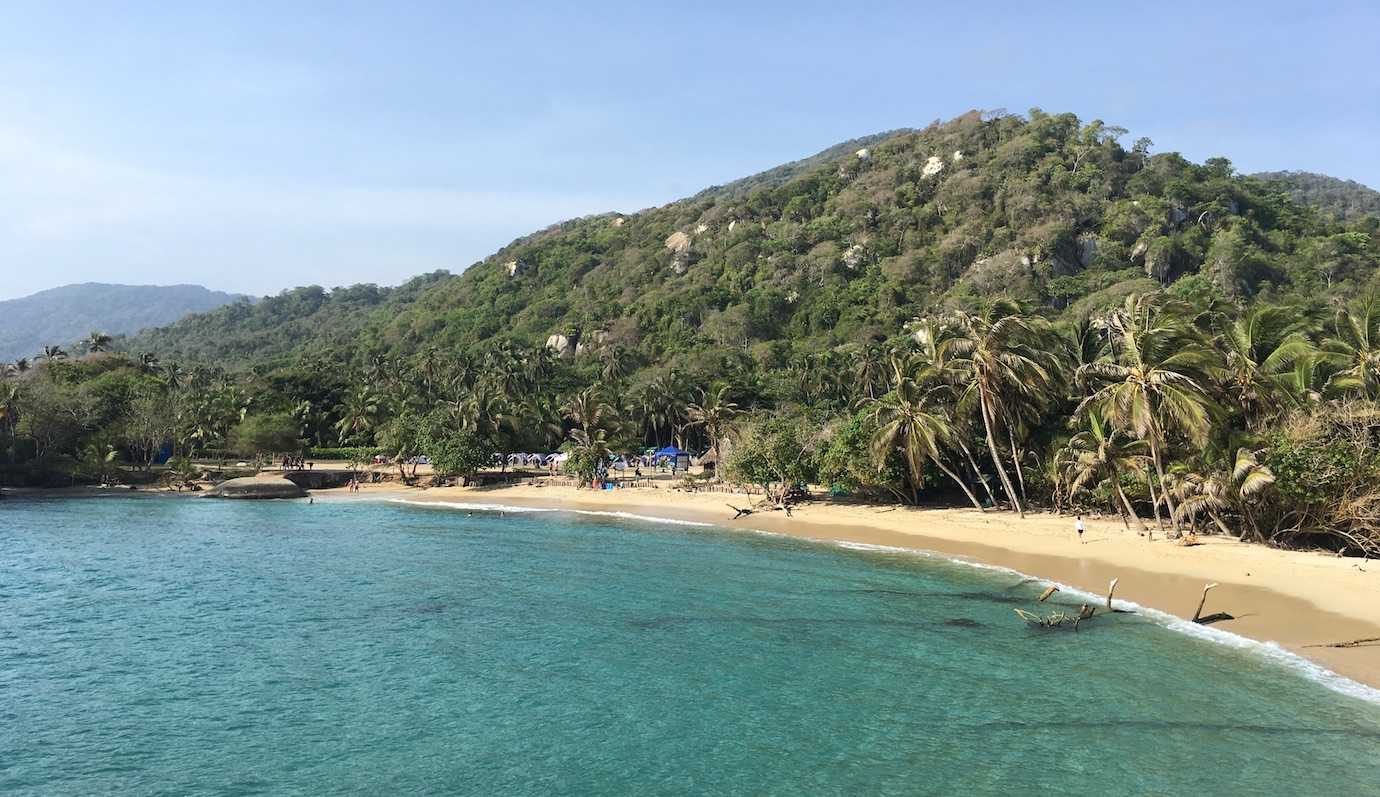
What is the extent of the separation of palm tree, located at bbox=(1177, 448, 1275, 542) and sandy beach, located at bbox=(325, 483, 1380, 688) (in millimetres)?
1068

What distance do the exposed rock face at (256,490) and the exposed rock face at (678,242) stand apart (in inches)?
3800

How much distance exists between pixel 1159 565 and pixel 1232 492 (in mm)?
3769

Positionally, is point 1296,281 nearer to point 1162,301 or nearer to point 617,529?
point 1162,301

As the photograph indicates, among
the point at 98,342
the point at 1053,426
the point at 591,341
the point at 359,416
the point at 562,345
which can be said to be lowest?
the point at 1053,426

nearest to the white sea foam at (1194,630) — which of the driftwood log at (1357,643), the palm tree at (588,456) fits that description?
the driftwood log at (1357,643)

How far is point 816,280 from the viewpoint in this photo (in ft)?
404

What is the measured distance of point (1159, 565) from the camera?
2761 cm

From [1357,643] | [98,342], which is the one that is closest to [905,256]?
[1357,643]

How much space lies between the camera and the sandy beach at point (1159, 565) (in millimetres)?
20203

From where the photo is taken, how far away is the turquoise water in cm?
1388

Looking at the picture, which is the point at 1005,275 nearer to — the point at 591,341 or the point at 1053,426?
the point at 591,341

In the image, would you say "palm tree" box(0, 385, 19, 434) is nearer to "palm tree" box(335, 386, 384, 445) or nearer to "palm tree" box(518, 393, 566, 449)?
"palm tree" box(335, 386, 384, 445)

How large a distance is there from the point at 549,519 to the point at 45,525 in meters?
27.9

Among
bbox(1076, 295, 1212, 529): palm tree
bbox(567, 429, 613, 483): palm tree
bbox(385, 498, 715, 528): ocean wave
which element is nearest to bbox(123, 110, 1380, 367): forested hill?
bbox(567, 429, 613, 483): palm tree
